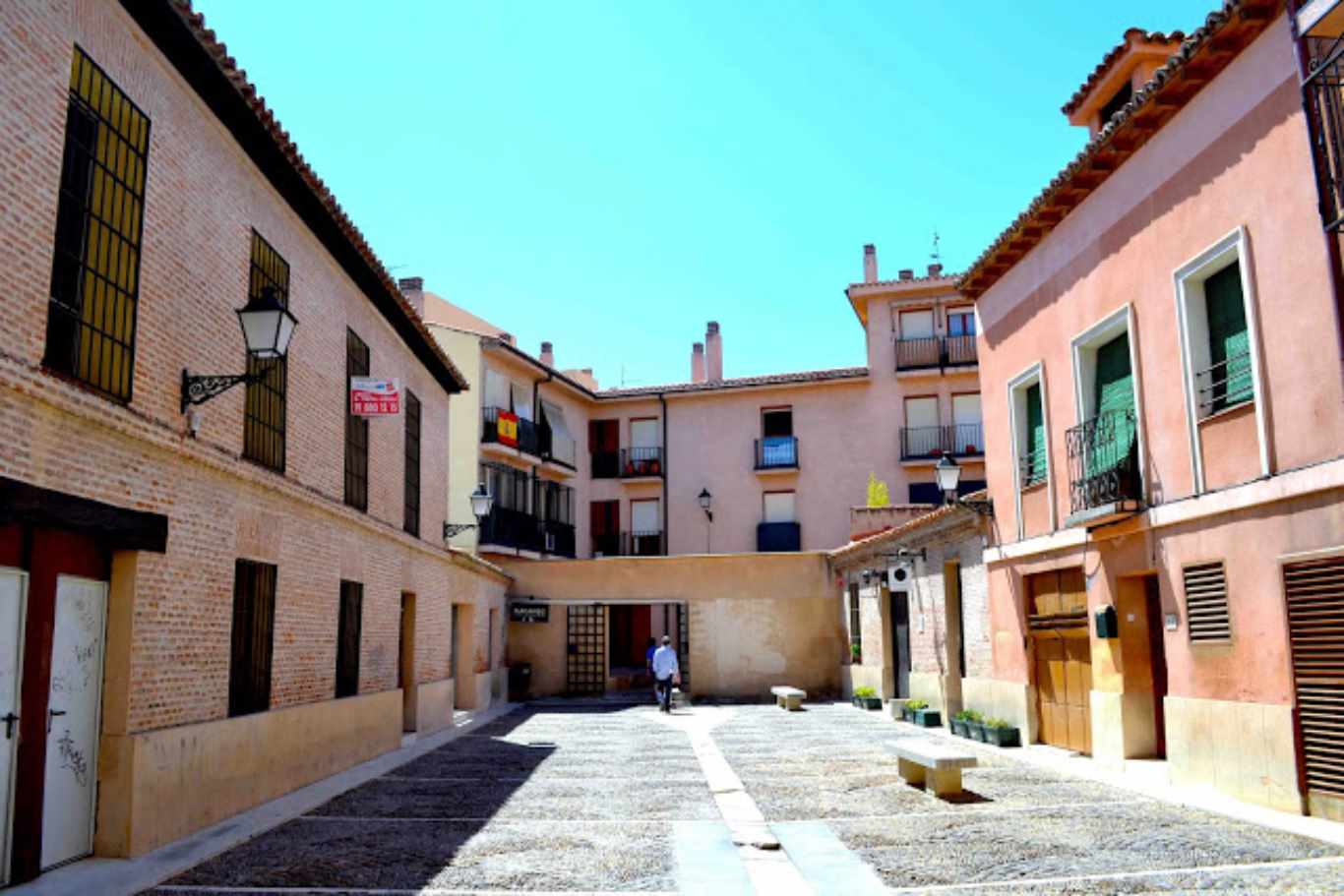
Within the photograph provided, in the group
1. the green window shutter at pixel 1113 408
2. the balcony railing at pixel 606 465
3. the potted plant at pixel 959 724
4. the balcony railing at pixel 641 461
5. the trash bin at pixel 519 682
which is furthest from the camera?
the balcony railing at pixel 606 465

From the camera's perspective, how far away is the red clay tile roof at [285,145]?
8.87 m

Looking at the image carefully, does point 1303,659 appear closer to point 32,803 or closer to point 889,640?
point 32,803

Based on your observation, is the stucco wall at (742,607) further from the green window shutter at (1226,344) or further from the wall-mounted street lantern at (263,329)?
the wall-mounted street lantern at (263,329)

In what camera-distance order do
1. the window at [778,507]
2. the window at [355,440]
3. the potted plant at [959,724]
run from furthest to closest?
the window at [778,507]
the potted plant at [959,724]
the window at [355,440]

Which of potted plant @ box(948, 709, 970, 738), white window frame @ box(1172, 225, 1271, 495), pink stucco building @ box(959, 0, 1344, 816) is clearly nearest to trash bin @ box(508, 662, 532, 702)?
potted plant @ box(948, 709, 970, 738)

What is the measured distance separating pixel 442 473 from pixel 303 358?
27.2 ft

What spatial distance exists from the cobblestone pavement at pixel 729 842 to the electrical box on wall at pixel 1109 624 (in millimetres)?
1732

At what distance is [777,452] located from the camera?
3584cm

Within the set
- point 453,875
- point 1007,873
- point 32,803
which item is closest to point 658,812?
point 453,875

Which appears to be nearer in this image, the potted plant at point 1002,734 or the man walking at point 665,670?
the potted plant at point 1002,734

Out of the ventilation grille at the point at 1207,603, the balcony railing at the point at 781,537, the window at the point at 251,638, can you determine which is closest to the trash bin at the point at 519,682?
the balcony railing at the point at 781,537

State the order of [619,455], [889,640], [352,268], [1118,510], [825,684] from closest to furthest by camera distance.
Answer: [1118,510], [352,268], [889,640], [825,684], [619,455]

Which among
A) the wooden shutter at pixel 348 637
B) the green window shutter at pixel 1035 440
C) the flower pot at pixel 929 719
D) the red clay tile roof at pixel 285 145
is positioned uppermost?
the red clay tile roof at pixel 285 145

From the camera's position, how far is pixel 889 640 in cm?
2220
